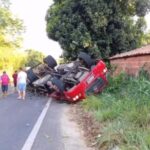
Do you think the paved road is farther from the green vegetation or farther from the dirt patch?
the green vegetation

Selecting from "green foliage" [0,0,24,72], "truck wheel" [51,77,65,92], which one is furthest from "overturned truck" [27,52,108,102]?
"green foliage" [0,0,24,72]

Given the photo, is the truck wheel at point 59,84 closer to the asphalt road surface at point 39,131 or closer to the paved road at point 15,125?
the paved road at point 15,125

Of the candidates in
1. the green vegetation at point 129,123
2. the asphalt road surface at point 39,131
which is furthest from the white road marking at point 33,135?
the green vegetation at point 129,123

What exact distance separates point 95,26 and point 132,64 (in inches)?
316

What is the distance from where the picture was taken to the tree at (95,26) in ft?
92.3

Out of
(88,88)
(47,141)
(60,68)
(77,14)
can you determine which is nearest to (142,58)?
(88,88)

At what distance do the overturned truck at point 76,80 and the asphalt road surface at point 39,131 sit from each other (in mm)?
3992

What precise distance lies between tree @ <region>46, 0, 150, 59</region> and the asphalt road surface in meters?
12.0

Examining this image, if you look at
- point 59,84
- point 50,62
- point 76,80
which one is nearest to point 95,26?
point 50,62

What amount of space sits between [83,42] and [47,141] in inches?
699

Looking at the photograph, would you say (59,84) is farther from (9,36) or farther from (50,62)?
(9,36)

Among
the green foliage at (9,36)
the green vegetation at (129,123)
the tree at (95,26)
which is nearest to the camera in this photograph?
the green vegetation at (129,123)

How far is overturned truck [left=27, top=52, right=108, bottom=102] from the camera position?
20.9 meters

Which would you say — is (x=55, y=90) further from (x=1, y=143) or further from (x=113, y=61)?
(x=1, y=143)
